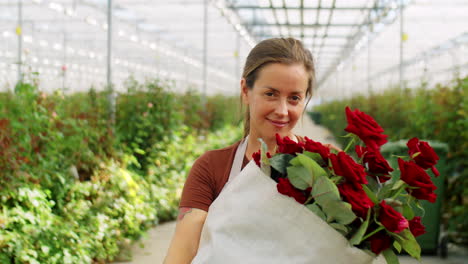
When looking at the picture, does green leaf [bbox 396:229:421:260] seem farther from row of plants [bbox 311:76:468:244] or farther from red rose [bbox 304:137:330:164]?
row of plants [bbox 311:76:468:244]

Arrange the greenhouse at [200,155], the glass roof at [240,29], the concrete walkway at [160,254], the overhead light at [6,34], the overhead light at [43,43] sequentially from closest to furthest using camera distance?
the greenhouse at [200,155], the concrete walkway at [160,254], the glass roof at [240,29], the overhead light at [6,34], the overhead light at [43,43]

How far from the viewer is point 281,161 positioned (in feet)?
3.49

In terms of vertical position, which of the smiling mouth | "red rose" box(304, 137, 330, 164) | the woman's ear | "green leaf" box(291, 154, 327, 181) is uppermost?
the woman's ear

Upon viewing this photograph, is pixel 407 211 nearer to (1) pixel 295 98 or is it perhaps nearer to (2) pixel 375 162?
(2) pixel 375 162

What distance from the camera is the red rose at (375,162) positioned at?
1.06 meters

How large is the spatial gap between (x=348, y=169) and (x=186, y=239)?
577 millimetres

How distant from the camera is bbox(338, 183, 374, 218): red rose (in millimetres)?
952

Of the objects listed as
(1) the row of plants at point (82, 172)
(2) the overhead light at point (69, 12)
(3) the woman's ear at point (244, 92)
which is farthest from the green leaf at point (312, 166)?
(2) the overhead light at point (69, 12)

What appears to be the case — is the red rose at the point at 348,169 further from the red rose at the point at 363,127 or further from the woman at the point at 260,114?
the woman at the point at 260,114

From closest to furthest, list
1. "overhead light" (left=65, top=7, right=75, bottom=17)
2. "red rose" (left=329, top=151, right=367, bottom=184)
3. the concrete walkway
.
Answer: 1. "red rose" (left=329, top=151, right=367, bottom=184)
2. the concrete walkway
3. "overhead light" (left=65, top=7, right=75, bottom=17)

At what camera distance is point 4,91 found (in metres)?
3.75

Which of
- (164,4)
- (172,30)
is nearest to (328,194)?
(164,4)

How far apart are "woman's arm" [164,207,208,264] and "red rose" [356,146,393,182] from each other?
50 centimetres

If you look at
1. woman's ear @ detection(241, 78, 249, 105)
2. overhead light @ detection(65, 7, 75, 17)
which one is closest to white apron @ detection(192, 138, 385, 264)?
woman's ear @ detection(241, 78, 249, 105)
